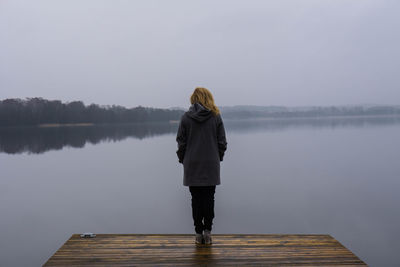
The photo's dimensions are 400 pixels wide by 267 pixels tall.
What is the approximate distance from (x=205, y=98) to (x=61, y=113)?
Result: 64978 millimetres

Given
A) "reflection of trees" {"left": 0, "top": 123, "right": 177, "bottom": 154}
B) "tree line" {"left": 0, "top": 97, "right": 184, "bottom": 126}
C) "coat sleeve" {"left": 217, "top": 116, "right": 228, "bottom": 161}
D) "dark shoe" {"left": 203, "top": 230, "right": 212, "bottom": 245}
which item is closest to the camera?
"coat sleeve" {"left": 217, "top": 116, "right": 228, "bottom": 161}

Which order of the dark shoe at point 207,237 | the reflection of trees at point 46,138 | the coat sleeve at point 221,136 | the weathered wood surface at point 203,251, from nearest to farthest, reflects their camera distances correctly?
1. the weathered wood surface at point 203,251
2. the coat sleeve at point 221,136
3. the dark shoe at point 207,237
4. the reflection of trees at point 46,138

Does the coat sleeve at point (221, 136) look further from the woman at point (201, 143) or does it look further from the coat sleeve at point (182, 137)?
the coat sleeve at point (182, 137)

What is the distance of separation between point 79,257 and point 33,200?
10980 mm

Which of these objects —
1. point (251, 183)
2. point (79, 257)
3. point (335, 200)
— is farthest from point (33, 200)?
point (335, 200)

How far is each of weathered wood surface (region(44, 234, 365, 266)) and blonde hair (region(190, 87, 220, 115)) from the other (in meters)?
1.39

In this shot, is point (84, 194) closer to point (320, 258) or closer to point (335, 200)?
point (335, 200)

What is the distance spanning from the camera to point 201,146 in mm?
2701

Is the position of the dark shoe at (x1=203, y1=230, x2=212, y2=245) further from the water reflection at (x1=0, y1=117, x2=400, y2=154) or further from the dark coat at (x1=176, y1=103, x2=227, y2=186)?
the water reflection at (x1=0, y1=117, x2=400, y2=154)

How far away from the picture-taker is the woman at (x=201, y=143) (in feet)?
8.82

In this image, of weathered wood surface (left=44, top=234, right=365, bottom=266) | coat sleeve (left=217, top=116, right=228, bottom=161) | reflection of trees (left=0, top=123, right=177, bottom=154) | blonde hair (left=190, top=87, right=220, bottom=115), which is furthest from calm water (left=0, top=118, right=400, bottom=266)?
reflection of trees (left=0, top=123, right=177, bottom=154)

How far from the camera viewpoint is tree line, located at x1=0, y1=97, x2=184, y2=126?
53.7 metres

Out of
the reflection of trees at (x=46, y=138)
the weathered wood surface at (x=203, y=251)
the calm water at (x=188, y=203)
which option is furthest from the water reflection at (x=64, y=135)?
the weathered wood surface at (x=203, y=251)

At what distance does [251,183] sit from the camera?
14656mm
